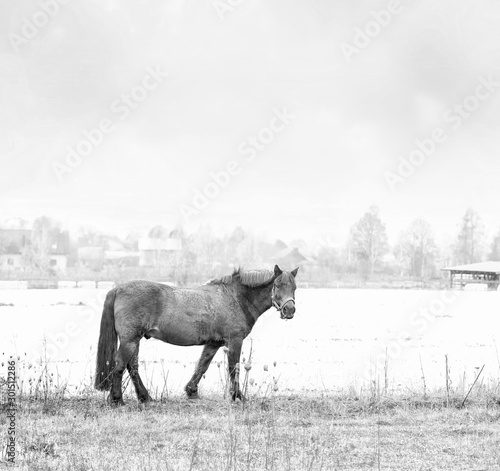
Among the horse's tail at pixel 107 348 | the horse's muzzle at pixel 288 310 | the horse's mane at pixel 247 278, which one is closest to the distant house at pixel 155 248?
the horse's mane at pixel 247 278

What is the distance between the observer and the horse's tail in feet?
29.7

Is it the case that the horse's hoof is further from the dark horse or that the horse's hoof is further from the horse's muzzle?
the horse's muzzle

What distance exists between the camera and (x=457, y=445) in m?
7.13

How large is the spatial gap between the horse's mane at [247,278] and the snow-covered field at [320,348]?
129 centimetres

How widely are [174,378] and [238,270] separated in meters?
3.15

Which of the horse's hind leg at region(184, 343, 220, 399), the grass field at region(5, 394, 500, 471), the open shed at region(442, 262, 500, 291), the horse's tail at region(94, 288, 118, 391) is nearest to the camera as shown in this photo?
the grass field at region(5, 394, 500, 471)

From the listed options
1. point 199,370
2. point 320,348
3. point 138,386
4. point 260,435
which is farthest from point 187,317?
point 320,348

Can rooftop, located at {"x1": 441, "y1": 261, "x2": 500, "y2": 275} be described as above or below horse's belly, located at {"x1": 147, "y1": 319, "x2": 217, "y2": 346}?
above

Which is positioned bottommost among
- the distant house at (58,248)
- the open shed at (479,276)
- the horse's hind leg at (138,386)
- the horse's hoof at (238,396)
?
the horse's hoof at (238,396)

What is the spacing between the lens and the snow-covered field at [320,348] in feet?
39.7

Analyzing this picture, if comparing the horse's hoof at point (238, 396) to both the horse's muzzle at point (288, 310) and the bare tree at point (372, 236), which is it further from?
the bare tree at point (372, 236)

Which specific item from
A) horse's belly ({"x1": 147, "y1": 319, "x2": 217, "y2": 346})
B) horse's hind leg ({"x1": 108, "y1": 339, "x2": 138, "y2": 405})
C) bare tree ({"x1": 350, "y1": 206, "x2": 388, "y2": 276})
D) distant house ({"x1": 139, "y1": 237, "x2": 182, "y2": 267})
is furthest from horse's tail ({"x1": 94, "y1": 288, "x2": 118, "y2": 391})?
distant house ({"x1": 139, "y1": 237, "x2": 182, "y2": 267})

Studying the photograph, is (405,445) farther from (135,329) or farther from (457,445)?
(135,329)

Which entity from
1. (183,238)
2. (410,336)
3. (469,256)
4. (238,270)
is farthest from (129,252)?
(238,270)
